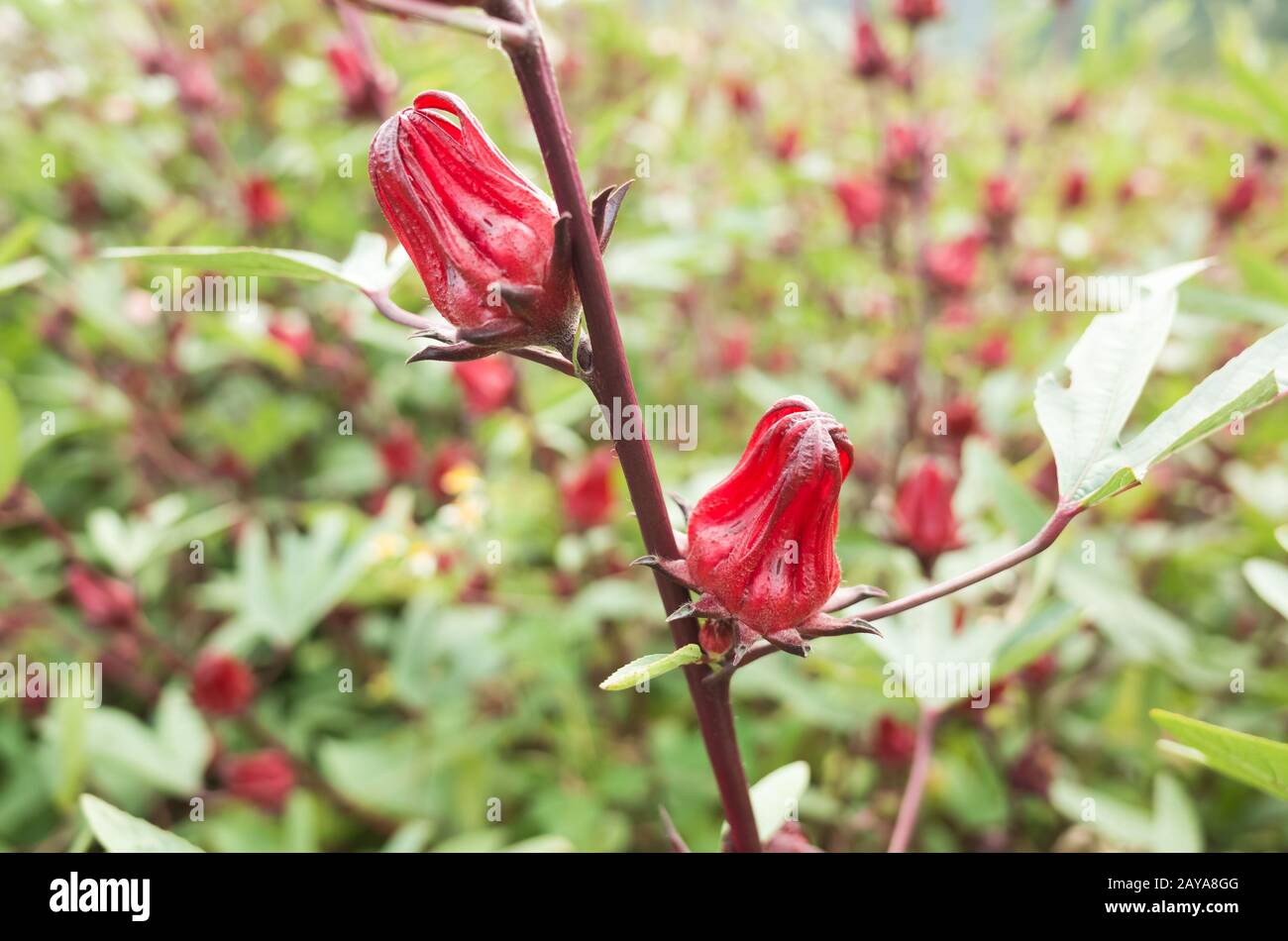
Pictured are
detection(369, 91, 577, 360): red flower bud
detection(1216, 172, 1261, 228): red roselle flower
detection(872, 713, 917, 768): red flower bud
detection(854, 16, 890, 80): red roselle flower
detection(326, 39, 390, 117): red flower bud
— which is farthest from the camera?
detection(1216, 172, 1261, 228): red roselle flower

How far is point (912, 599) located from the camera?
0.53 metres

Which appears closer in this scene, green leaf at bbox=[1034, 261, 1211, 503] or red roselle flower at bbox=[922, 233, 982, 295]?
green leaf at bbox=[1034, 261, 1211, 503]

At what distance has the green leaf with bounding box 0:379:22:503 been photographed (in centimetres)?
115

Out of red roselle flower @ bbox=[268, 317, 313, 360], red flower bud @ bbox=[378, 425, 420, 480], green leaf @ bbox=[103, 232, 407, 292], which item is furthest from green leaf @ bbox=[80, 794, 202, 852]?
red roselle flower @ bbox=[268, 317, 313, 360]

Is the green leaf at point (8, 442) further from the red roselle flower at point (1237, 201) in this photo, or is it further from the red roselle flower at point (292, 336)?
the red roselle flower at point (1237, 201)

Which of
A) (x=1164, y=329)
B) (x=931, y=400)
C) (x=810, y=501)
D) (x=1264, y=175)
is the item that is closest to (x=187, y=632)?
(x=931, y=400)

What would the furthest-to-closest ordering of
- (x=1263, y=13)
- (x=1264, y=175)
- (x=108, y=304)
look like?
(x=1263, y=13)
(x=1264, y=175)
(x=108, y=304)

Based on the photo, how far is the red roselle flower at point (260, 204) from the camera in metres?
1.95

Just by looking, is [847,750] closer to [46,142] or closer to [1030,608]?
[1030,608]

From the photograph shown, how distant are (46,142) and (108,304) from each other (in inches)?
30.9

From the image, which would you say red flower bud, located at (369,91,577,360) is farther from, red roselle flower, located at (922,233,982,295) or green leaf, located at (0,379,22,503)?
red roselle flower, located at (922,233,982,295)

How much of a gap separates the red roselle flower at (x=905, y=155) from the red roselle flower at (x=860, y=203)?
86 millimetres

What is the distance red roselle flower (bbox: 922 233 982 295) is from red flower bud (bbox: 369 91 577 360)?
50.5 inches

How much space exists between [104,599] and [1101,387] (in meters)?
1.48
